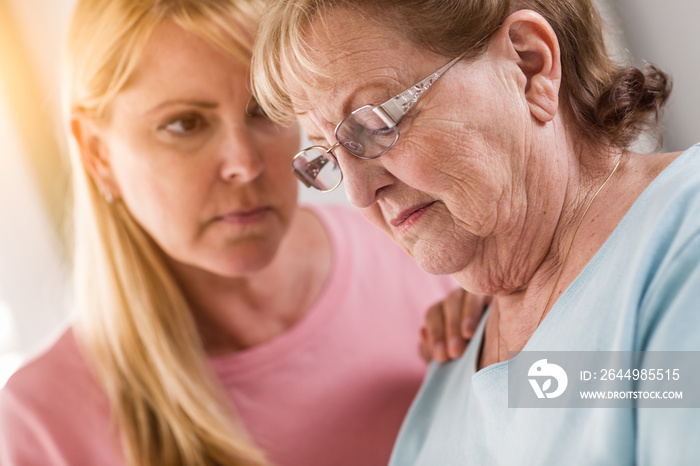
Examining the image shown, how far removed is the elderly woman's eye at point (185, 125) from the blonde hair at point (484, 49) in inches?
12.0

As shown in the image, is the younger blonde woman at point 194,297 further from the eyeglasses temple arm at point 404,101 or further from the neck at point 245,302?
the eyeglasses temple arm at point 404,101

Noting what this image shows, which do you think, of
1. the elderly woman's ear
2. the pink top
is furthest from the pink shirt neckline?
the elderly woman's ear

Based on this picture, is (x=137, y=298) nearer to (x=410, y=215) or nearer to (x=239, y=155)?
(x=239, y=155)

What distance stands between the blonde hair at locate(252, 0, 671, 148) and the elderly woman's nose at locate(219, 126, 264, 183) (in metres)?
0.26

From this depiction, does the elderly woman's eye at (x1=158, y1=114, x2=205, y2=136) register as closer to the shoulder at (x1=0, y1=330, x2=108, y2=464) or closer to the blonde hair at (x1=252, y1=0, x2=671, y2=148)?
the blonde hair at (x1=252, y1=0, x2=671, y2=148)

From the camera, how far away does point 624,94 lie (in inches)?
40.8

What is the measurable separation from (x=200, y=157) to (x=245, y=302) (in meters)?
0.48

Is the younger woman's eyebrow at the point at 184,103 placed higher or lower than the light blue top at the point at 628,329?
higher

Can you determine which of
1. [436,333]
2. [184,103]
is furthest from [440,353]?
[184,103]

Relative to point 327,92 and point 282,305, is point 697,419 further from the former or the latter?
point 282,305

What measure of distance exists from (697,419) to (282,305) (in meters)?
1.18

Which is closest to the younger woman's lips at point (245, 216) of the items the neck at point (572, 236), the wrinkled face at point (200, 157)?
the wrinkled face at point (200, 157)

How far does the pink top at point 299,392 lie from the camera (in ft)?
4.93

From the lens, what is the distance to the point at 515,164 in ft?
3.13
